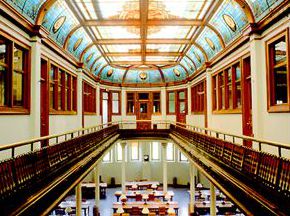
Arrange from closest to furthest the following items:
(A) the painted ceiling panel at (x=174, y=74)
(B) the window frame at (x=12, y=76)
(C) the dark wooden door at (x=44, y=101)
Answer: (B) the window frame at (x=12, y=76), (C) the dark wooden door at (x=44, y=101), (A) the painted ceiling panel at (x=174, y=74)

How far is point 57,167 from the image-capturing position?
24.5 feet

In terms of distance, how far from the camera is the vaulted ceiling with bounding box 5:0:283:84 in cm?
1033

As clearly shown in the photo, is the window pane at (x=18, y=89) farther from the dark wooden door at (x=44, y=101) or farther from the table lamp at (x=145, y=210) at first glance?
the table lamp at (x=145, y=210)

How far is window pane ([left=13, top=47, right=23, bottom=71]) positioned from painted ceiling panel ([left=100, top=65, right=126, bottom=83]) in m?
15.7

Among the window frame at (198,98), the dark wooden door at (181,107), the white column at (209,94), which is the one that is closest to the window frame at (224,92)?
the white column at (209,94)

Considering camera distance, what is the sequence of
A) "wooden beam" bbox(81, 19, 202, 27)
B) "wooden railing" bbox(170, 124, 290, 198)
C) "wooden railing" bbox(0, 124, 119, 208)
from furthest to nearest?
"wooden beam" bbox(81, 19, 202, 27)
"wooden railing" bbox(170, 124, 290, 198)
"wooden railing" bbox(0, 124, 119, 208)

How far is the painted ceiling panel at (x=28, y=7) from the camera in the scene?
892 cm

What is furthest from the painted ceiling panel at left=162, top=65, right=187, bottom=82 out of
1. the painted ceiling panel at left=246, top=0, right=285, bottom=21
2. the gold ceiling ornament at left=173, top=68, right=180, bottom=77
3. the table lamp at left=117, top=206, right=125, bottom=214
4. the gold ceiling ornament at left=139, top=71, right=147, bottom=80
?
the painted ceiling panel at left=246, top=0, right=285, bottom=21

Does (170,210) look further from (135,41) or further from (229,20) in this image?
(229,20)

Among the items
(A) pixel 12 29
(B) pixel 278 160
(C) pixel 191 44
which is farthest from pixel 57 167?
(C) pixel 191 44

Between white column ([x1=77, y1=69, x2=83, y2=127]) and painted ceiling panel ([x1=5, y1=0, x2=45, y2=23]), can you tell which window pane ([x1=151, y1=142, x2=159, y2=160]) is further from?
painted ceiling panel ([x1=5, y1=0, x2=45, y2=23])

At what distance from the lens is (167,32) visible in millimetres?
16500

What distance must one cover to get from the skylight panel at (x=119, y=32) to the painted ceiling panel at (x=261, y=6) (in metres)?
6.86

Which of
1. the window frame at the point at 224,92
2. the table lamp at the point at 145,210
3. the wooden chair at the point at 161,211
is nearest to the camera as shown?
the window frame at the point at 224,92
